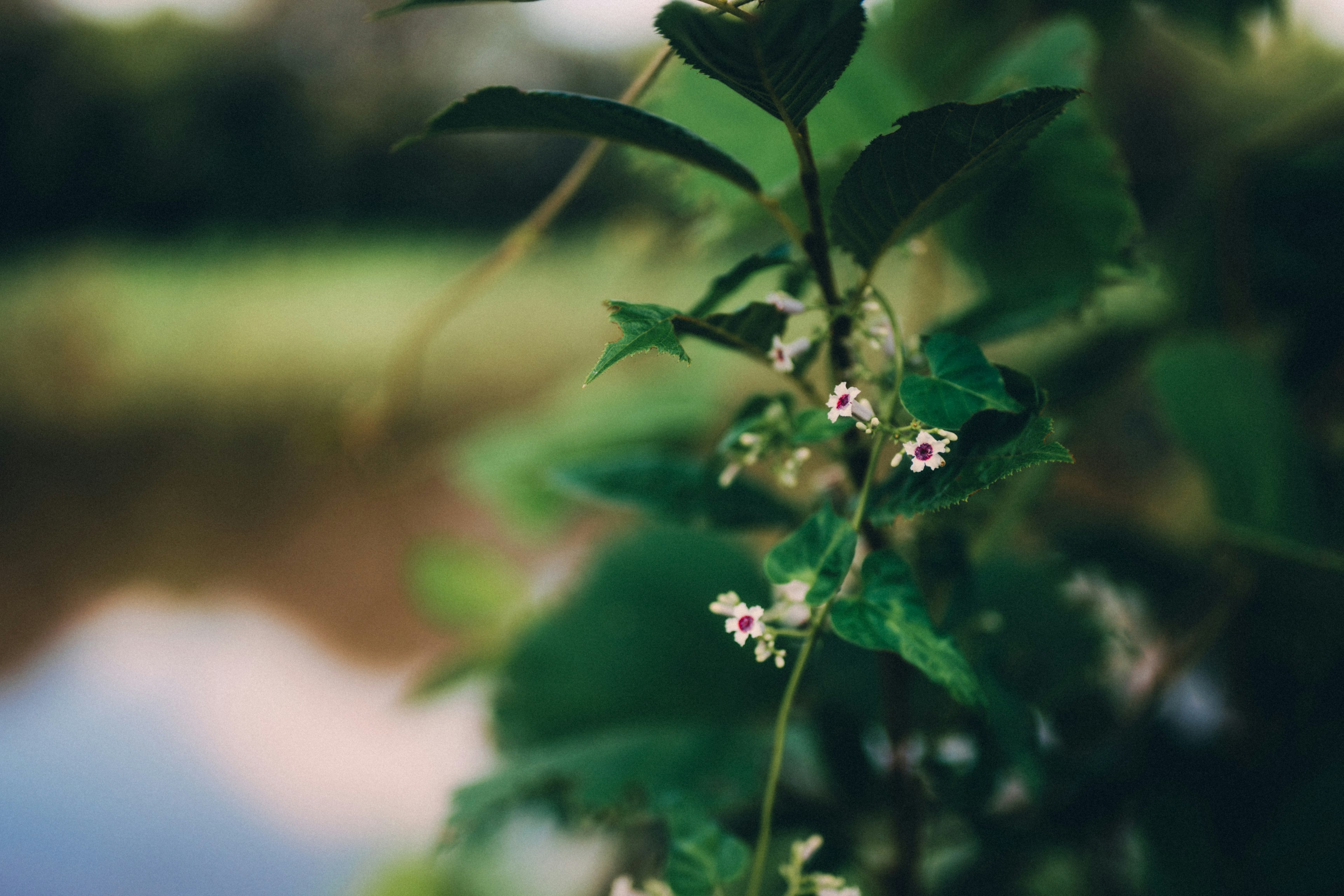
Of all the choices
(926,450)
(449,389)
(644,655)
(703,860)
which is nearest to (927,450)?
(926,450)

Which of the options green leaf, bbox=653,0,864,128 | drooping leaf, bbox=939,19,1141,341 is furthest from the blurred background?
green leaf, bbox=653,0,864,128

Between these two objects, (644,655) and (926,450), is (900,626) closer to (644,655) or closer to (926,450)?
(926,450)

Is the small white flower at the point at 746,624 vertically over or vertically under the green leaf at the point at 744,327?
under

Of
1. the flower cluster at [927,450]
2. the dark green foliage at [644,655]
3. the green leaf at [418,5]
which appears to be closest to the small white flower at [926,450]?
the flower cluster at [927,450]

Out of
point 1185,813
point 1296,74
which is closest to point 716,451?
point 1185,813

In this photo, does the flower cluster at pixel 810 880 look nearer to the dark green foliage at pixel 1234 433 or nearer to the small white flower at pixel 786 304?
the small white flower at pixel 786 304

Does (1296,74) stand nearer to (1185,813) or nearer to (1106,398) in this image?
(1106,398)
